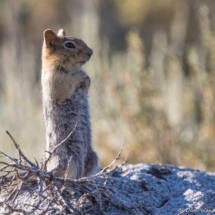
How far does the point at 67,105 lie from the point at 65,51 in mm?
540

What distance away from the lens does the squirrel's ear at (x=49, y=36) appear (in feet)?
10.5

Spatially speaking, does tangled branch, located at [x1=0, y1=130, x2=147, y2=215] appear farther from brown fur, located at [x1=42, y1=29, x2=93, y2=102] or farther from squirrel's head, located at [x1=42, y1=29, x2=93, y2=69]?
squirrel's head, located at [x1=42, y1=29, x2=93, y2=69]

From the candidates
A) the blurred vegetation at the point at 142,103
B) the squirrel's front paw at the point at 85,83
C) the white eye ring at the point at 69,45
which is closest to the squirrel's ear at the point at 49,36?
the white eye ring at the point at 69,45

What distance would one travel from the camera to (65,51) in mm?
3219

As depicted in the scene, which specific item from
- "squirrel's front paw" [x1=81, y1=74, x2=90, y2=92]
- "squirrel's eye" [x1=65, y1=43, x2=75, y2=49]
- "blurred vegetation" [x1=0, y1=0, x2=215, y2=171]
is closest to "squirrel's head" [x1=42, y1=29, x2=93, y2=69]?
"squirrel's eye" [x1=65, y1=43, x2=75, y2=49]

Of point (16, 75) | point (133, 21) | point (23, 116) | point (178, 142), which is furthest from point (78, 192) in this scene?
point (133, 21)

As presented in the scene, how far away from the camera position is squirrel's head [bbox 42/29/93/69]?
3.22 meters

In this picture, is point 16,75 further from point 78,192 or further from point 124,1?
point 124,1

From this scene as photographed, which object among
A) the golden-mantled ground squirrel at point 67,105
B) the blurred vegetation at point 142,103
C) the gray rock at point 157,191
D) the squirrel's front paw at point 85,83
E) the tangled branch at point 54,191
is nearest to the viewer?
the tangled branch at point 54,191

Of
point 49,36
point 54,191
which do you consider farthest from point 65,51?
point 54,191

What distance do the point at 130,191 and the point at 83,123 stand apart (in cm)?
71

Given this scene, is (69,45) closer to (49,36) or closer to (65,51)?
(65,51)

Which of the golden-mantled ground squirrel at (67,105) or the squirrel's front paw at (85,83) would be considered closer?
the golden-mantled ground squirrel at (67,105)

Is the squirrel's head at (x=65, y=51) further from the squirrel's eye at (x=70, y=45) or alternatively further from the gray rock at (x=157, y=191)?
the gray rock at (x=157, y=191)
